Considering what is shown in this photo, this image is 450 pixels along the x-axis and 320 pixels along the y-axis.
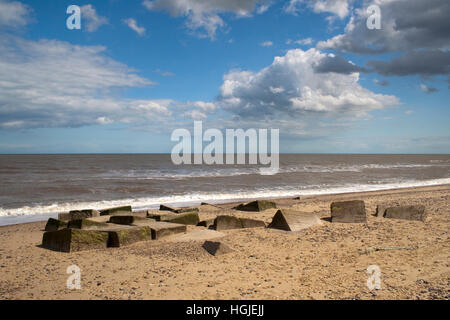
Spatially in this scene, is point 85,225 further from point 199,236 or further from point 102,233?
point 199,236

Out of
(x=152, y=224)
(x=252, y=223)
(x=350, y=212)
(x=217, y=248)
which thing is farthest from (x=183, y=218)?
(x=350, y=212)

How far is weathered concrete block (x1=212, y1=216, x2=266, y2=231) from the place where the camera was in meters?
8.29

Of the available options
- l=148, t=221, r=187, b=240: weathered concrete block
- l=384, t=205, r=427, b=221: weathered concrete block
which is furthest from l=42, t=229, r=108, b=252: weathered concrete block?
l=384, t=205, r=427, b=221: weathered concrete block

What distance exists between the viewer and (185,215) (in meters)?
8.91

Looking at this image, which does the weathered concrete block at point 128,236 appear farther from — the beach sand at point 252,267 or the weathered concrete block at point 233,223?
the weathered concrete block at point 233,223

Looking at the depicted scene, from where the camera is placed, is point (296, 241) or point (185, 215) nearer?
point (296, 241)

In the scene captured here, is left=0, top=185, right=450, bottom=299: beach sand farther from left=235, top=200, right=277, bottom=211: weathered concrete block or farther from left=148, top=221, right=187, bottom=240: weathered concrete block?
left=235, top=200, right=277, bottom=211: weathered concrete block

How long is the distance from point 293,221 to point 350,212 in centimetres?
190

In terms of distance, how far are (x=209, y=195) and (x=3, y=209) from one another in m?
9.27

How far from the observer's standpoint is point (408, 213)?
29.0ft

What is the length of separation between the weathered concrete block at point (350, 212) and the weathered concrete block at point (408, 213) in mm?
939
